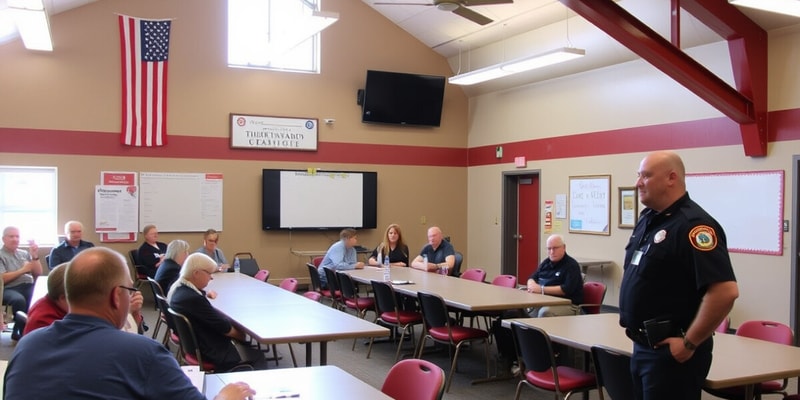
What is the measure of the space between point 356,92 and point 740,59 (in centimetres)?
593

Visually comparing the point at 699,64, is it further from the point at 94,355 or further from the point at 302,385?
the point at 94,355

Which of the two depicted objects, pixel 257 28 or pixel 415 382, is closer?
pixel 415 382

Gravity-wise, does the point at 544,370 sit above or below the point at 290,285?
below

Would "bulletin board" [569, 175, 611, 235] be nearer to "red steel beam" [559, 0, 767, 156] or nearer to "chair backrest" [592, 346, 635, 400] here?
"red steel beam" [559, 0, 767, 156]

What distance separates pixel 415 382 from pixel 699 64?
532 centimetres

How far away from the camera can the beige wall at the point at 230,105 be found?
9078mm

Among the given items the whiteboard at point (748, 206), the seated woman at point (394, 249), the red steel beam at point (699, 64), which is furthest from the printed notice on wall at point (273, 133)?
the whiteboard at point (748, 206)

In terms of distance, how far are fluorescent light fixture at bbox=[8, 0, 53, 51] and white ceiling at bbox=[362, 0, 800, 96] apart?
4.84 m

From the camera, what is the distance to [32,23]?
23.6 feet

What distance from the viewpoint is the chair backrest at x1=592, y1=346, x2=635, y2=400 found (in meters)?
3.41

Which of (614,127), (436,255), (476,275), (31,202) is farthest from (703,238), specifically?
(31,202)

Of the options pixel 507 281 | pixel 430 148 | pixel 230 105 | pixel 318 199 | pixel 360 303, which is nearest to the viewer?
pixel 507 281

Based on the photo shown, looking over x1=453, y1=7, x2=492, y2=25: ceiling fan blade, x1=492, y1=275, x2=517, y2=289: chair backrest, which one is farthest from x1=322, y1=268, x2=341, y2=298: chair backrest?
x1=453, y1=7, x2=492, y2=25: ceiling fan blade

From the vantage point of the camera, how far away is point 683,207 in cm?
291
